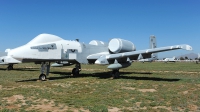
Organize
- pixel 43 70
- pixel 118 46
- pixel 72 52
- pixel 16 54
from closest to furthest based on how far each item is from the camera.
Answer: pixel 16 54, pixel 43 70, pixel 72 52, pixel 118 46

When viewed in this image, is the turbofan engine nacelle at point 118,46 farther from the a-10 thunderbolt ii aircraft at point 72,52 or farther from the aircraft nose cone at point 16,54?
the aircraft nose cone at point 16,54

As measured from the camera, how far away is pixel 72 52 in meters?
19.3

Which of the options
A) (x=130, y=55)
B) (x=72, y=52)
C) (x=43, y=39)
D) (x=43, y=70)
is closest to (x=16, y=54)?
(x=43, y=39)

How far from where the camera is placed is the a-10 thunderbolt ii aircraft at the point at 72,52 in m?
16.3

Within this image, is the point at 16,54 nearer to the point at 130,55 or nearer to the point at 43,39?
the point at 43,39

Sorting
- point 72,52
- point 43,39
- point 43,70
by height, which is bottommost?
point 43,70

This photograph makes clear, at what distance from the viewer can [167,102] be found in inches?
362

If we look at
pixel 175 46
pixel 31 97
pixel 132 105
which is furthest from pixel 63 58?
pixel 132 105

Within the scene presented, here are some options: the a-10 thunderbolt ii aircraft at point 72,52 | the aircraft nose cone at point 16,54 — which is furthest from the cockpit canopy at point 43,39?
the aircraft nose cone at point 16,54

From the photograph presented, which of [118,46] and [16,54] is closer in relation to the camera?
[16,54]

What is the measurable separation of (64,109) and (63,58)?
10.9 m

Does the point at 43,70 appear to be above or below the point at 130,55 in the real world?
below

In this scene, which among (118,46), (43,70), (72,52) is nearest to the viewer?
(43,70)

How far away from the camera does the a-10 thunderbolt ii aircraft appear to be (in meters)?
16.3
